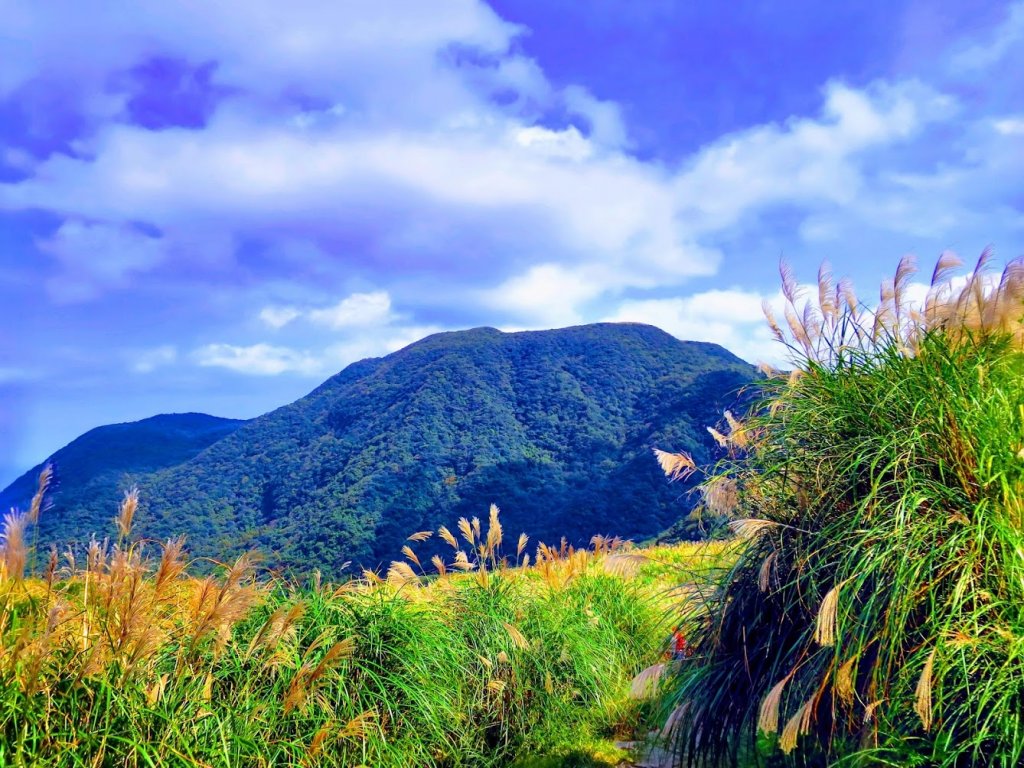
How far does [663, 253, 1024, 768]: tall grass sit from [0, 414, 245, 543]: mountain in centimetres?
6364

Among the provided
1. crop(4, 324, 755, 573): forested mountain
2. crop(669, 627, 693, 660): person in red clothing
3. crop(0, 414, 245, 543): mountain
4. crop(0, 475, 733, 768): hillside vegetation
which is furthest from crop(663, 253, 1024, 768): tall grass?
crop(0, 414, 245, 543): mountain

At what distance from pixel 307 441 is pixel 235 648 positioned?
78.7 metres

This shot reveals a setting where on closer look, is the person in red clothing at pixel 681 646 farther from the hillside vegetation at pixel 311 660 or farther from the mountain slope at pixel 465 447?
the mountain slope at pixel 465 447

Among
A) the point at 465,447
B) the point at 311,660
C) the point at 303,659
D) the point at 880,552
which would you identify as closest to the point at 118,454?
the point at 465,447

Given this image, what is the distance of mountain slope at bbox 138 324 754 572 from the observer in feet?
158

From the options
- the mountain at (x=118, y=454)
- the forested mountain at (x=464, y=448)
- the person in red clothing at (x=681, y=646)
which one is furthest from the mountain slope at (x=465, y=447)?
the person in red clothing at (x=681, y=646)

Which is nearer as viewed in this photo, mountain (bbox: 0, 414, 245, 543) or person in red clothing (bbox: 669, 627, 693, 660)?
person in red clothing (bbox: 669, 627, 693, 660)

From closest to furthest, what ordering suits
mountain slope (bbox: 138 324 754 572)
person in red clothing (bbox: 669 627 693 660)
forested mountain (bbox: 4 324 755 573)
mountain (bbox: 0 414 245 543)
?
person in red clothing (bbox: 669 627 693 660)
forested mountain (bbox: 4 324 755 573)
mountain slope (bbox: 138 324 754 572)
mountain (bbox: 0 414 245 543)

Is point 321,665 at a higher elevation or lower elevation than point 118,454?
lower

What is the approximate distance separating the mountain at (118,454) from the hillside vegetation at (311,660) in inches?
2413

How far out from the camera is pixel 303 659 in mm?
4168

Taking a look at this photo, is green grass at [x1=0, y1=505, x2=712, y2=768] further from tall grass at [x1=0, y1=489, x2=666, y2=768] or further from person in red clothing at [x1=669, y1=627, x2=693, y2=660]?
person in red clothing at [x1=669, y1=627, x2=693, y2=660]

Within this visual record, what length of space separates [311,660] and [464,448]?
60.8 metres

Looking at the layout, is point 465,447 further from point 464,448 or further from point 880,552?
point 880,552
